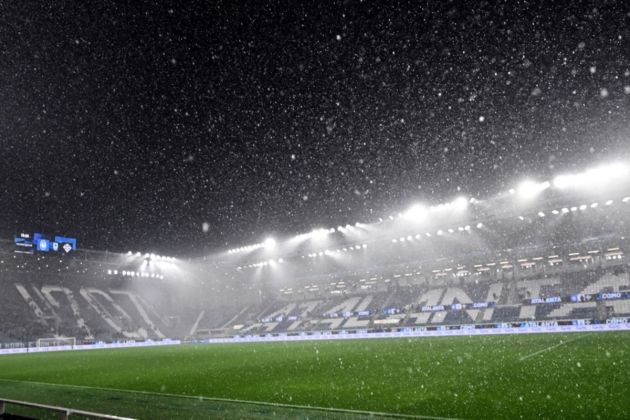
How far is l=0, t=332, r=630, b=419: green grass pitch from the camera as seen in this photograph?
8250mm

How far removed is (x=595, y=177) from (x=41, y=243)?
150 ft

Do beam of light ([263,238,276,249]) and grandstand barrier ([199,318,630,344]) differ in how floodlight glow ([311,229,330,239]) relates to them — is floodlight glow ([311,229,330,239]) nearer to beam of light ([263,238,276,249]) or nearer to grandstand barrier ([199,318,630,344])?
beam of light ([263,238,276,249])

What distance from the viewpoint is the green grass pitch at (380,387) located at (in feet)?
27.1

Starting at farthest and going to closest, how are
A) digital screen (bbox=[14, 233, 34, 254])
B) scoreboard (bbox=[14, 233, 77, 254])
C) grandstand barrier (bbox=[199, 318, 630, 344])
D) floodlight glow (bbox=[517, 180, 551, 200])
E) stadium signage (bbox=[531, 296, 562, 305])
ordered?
1. stadium signage (bbox=[531, 296, 562, 305])
2. scoreboard (bbox=[14, 233, 77, 254])
3. digital screen (bbox=[14, 233, 34, 254])
4. floodlight glow (bbox=[517, 180, 551, 200])
5. grandstand barrier (bbox=[199, 318, 630, 344])

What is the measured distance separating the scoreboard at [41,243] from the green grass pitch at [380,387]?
22.5m

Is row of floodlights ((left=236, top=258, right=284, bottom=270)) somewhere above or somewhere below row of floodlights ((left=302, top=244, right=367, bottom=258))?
below

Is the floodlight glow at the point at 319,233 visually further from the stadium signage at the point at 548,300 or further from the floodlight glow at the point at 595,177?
the floodlight glow at the point at 595,177

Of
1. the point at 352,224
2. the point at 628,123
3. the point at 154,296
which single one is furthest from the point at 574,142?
the point at 154,296

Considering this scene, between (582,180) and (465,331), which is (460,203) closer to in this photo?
(582,180)

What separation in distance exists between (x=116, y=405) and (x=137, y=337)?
49.3 metres

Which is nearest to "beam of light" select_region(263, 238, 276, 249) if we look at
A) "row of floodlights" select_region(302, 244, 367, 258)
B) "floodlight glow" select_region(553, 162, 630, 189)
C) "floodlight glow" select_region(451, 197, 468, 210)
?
"row of floodlights" select_region(302, 244, 367, 258)

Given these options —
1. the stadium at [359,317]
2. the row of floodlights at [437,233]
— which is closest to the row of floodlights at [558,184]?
the stadium at [359,317]

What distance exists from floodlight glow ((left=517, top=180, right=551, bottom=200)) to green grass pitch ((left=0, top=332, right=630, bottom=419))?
21.2 meters

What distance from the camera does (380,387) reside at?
35.6ft
